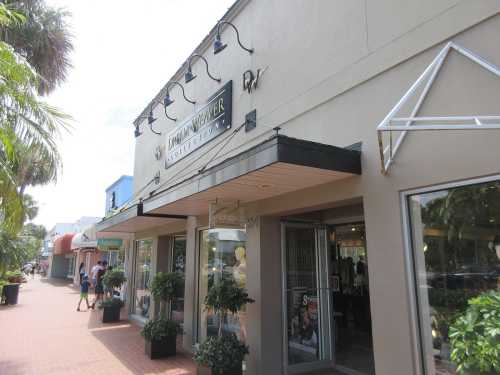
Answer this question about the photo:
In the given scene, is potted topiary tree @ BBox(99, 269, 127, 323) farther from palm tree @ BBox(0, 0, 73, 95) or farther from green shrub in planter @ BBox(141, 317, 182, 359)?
palm tree @ BBox(0, 0, 73, 95)

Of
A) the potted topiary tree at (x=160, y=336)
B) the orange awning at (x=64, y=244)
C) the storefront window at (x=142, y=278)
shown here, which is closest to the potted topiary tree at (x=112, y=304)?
the storefront window at (x=142, y=278)

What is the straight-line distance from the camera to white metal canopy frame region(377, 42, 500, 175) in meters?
3.49

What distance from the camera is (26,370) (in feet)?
22.9

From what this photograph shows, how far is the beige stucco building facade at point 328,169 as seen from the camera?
13.1 feet

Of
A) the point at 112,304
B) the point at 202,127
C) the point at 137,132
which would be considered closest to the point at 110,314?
the point at 112,304

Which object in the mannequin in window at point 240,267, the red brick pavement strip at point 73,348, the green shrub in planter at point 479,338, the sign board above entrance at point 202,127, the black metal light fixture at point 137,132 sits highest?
the black metal light fixture at point 137,132

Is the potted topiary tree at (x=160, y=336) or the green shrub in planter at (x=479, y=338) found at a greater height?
the green shrub in planter at (x=479, y=338)

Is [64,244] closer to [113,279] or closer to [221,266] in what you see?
[113,279]

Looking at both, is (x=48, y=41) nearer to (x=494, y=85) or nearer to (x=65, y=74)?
(x=65, y=74)

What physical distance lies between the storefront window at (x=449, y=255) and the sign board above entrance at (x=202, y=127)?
16.3ft

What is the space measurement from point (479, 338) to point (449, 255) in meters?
1.35

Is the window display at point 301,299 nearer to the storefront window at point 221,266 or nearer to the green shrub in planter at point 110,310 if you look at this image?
the storefront window at point 221,266

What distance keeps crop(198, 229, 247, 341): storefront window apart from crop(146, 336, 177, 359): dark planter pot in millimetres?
661

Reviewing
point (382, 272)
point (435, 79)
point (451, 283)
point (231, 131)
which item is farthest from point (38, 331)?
point (435, 79)
